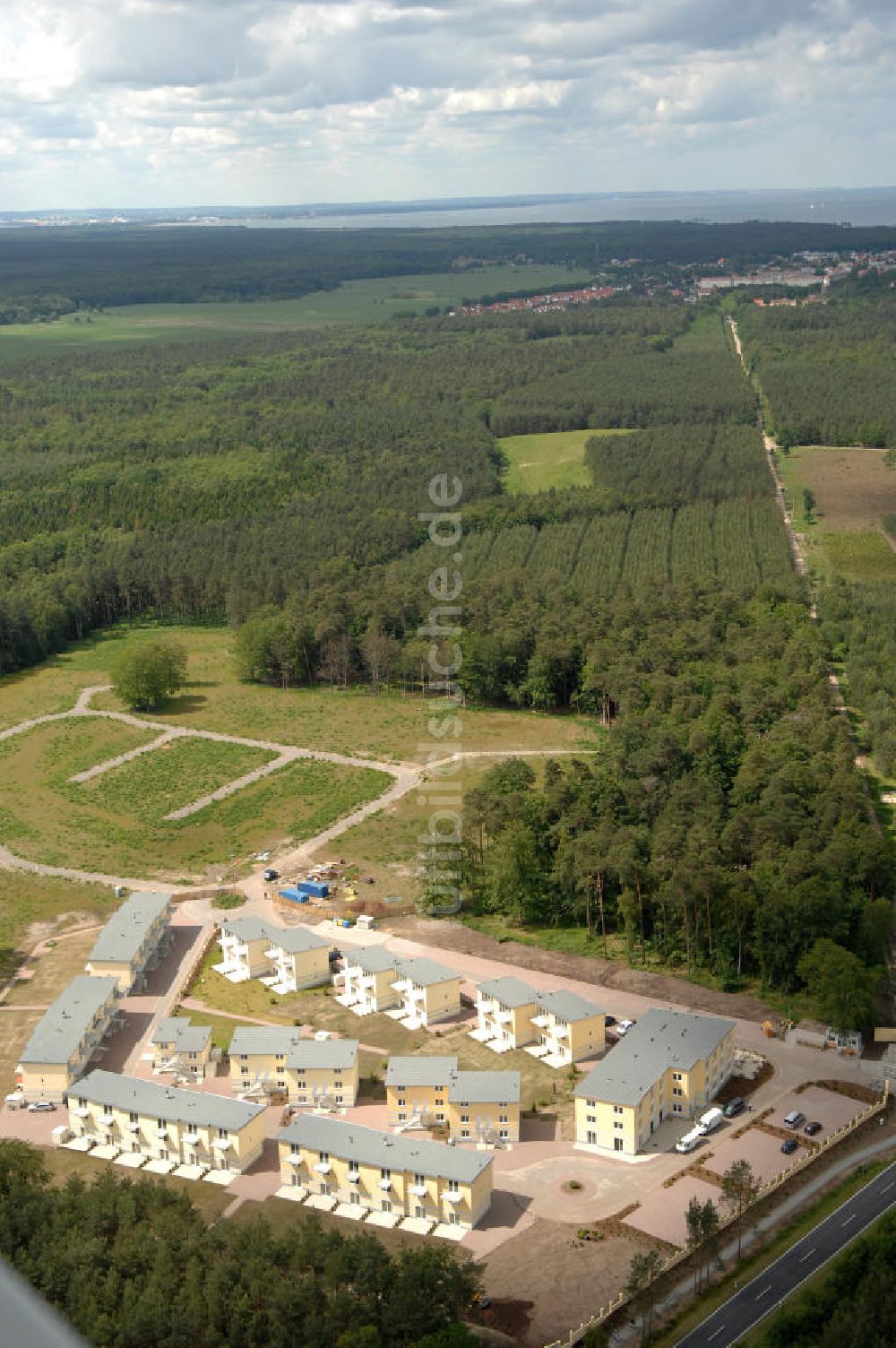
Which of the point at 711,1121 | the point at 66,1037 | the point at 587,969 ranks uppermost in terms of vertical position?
the point at 66,1037

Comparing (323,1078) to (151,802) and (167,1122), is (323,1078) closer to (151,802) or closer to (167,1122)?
(167,1122)

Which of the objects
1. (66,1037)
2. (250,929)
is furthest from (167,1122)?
(250,929)

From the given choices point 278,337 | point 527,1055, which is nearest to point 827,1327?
point 527,1055

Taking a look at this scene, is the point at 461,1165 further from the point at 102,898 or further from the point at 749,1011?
the point at 102,898

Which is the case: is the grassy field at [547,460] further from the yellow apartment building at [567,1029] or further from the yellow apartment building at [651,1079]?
the yellow apartment building at [651,1079]

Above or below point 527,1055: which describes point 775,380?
above

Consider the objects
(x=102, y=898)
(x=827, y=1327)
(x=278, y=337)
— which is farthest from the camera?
(x=278, y=337)
